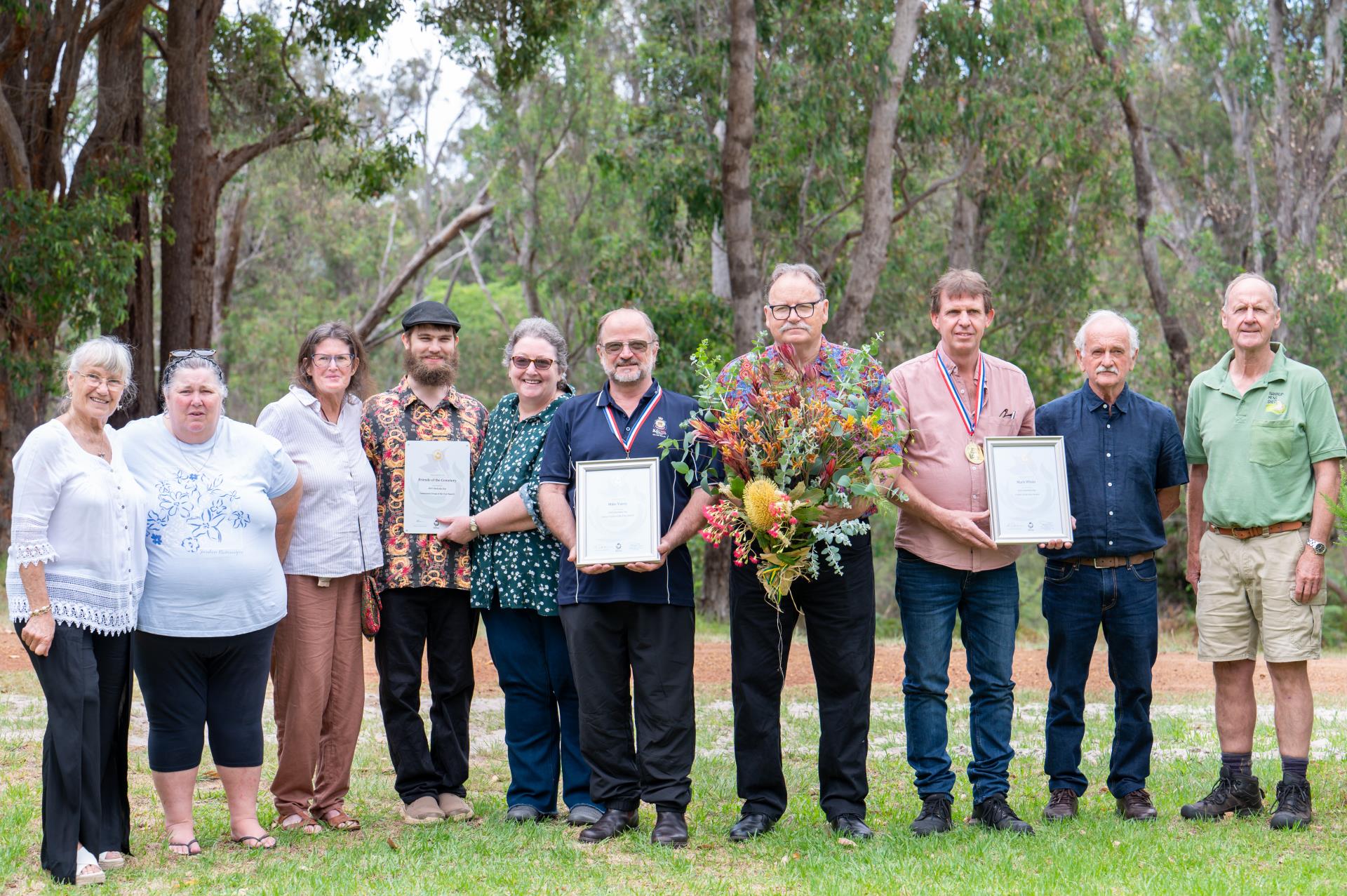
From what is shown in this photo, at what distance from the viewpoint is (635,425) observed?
18.8 feet

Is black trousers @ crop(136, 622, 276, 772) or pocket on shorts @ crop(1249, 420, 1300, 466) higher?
pocket on shorts @ crop(1249, 420, 1300, 466)

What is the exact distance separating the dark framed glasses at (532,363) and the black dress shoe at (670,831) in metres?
2.05

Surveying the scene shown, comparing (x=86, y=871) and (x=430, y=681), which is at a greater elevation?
(x=430, y=681)

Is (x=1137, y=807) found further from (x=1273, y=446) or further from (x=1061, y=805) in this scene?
(x=1273, y=446)

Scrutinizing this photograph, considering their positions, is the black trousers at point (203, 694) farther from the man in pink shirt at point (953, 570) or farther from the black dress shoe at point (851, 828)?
the man in pink shirt at point (953, 570)

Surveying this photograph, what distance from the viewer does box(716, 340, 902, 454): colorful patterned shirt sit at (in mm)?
5355

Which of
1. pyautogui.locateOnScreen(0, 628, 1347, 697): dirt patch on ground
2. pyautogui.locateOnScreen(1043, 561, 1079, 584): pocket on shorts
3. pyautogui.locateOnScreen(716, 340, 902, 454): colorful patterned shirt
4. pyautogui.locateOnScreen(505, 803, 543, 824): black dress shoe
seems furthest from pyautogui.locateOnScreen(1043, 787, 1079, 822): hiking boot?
pyautogui.locateOnScreen(0, 628, 1347, 697): dirt patch on ground

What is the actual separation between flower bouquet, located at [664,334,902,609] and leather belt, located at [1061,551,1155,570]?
107cm

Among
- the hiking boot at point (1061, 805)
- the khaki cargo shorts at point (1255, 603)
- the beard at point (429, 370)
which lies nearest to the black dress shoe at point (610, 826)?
the hiking boot at point (1061, 805)

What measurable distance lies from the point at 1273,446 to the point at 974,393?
130 cm

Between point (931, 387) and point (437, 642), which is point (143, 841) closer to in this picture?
point (437, 642)

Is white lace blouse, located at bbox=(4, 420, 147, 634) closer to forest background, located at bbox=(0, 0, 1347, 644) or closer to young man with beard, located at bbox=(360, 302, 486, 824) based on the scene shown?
young man with beard, located at bbox=(360, 302, 486, 824)

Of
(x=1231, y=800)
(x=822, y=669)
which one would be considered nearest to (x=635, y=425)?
(x=822, y=669)

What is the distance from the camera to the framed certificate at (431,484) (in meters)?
6.01
